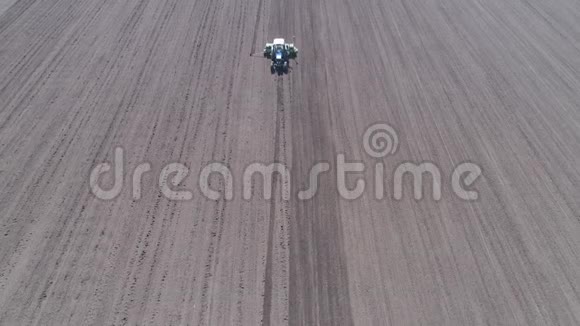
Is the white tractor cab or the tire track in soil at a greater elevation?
the white tractor cab

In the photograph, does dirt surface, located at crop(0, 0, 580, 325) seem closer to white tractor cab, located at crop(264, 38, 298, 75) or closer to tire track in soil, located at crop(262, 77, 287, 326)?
tire track in soil, located at crop(262, 77, 287, 326)

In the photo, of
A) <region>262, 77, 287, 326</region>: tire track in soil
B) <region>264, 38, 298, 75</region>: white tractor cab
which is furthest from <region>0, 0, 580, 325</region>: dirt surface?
<region>264, 38, 298, 75</region>: white tractor cab

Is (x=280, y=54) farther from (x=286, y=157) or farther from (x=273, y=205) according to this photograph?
(x=273, y=205)

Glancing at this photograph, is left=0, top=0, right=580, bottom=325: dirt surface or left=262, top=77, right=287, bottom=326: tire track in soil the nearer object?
left=262, top=77, right=287, bottom=326: tire track in soil

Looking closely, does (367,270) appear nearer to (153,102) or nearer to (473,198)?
(473,198)

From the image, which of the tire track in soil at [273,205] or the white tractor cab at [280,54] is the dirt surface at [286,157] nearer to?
the tire track in soil at [273,205]

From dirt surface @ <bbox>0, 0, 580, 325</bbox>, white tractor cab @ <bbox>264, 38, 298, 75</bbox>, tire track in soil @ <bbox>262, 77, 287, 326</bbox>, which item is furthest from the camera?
white tractor cab @ <bbox>264, 38, 298, 75</bbox>
